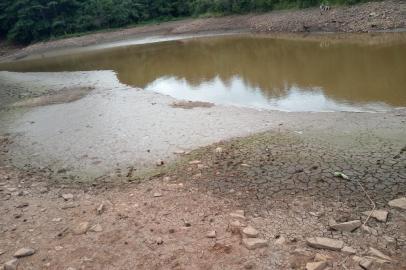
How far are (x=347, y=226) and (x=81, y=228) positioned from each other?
3507mm

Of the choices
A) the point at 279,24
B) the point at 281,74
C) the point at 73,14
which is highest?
the point at 73,14

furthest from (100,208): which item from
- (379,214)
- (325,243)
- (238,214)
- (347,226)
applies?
(379,214)

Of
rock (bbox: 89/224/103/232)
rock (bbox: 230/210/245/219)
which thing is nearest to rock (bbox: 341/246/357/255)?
rock (bbox: 230/210/245/219)

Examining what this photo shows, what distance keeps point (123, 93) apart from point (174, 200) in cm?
947

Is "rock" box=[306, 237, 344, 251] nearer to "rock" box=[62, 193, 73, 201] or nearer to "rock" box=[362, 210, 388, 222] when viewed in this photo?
"rock" box=[362, 210, 388, 222]

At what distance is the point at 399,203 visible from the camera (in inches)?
202

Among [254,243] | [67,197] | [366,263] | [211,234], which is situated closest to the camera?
[366,263]

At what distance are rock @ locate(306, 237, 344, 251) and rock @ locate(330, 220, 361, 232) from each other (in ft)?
0.87

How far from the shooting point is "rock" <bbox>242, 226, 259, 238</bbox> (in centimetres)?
481

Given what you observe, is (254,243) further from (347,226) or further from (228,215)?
(347,226)

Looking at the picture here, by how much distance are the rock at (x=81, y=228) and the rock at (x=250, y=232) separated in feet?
7.19

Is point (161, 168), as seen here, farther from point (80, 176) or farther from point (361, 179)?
point (361, 179)

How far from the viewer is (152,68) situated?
2006 centimetres

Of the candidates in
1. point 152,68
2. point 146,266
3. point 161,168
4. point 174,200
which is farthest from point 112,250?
point 152,68
